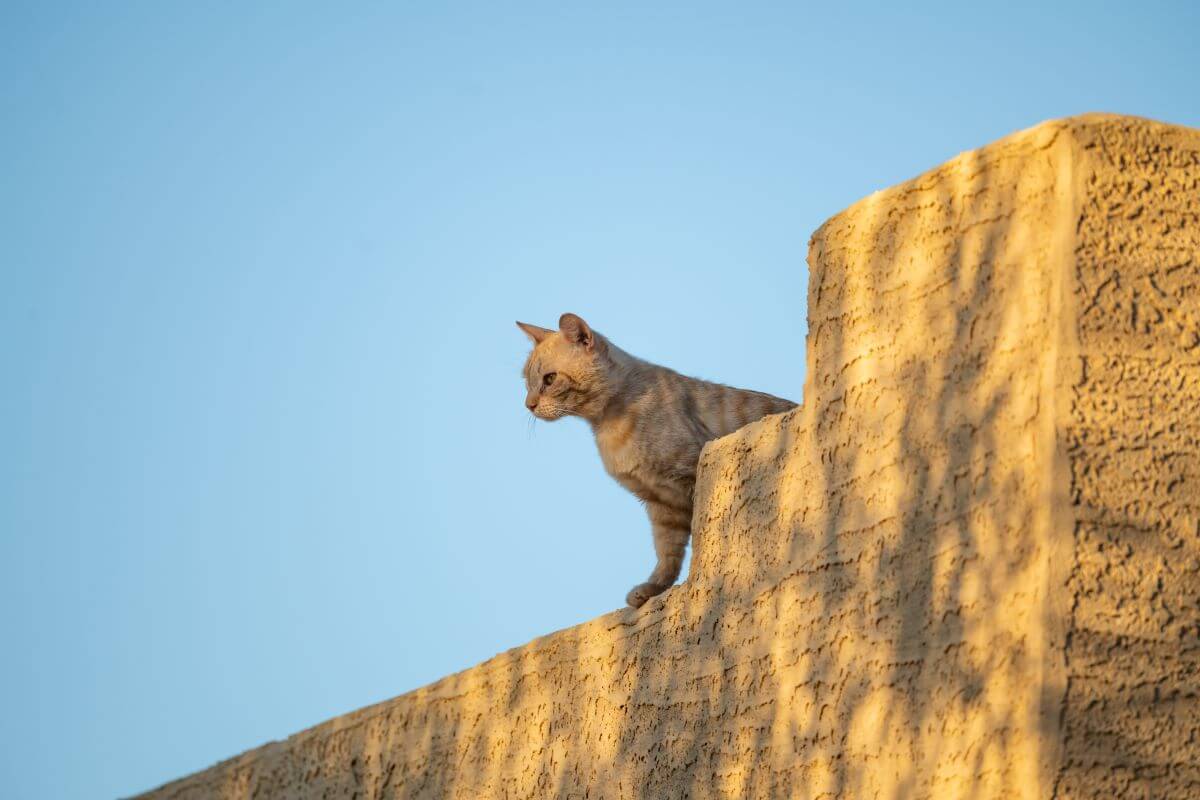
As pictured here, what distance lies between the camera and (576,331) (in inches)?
231

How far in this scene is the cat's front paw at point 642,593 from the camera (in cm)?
460

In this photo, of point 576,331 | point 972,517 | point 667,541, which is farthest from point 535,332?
point 972,517

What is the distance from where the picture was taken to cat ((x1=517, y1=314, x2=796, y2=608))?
16.8ft

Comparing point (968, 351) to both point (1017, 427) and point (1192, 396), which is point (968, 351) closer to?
point (1017, 427)

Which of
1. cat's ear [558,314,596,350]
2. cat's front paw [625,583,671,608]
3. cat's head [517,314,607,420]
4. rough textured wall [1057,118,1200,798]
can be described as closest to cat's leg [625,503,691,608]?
cat's front paw [625,583,671,608]

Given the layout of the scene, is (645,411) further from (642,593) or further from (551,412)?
(642,593)

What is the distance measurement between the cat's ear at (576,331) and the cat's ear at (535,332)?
202 millimetres

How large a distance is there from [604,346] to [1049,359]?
323cm

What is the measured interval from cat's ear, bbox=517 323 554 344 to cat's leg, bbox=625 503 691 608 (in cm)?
115

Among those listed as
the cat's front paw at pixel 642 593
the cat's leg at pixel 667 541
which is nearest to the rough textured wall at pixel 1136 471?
the cat's front paw at pixel 642 593

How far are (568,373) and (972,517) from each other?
3.02 meters

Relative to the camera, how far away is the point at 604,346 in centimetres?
584

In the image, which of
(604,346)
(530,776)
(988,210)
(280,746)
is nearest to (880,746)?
(988,210)

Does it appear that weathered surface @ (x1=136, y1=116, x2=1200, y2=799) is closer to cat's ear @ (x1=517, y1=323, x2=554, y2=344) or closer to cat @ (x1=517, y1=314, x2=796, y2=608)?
cat @ (x1=517, y1=314, x2=796, y2=608)
